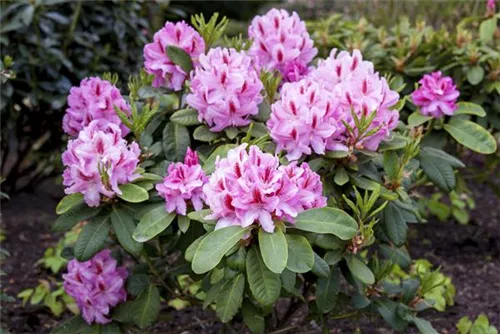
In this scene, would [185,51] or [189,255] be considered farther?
[185,51]

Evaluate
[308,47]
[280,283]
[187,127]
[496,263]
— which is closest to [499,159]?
[496,263]

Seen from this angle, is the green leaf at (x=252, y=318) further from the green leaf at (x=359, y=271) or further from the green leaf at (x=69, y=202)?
the green leaf at (x=69, y=202)

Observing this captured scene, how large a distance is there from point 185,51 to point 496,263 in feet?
7.52

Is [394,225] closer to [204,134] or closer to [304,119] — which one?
[304,119]

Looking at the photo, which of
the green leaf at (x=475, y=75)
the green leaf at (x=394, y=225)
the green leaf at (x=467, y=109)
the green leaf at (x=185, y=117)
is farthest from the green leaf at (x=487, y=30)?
the green leaf at (x=185, y=117)

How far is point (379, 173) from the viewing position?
8.10ft

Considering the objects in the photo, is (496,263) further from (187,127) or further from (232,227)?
(232,227)

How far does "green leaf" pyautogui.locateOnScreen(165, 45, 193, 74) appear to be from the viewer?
98.7 inches

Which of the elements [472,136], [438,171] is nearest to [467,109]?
[472,136]

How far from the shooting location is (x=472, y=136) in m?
2.81

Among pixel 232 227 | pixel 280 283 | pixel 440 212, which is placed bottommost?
pixel 440 212

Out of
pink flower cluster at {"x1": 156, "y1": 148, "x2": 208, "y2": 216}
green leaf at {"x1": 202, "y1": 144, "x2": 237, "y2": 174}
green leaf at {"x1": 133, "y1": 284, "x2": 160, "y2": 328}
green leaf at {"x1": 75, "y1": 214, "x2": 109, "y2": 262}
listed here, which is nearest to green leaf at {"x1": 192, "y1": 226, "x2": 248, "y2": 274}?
pink flower cluster at {"x1": 156, "y1": 148, "x2": 208, "y2": 216}

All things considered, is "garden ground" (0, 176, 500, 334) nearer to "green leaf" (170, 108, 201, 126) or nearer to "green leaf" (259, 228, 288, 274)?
"green leaf" (170, 108, 201, 126)

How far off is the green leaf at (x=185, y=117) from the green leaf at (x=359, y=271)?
2.06 feet
